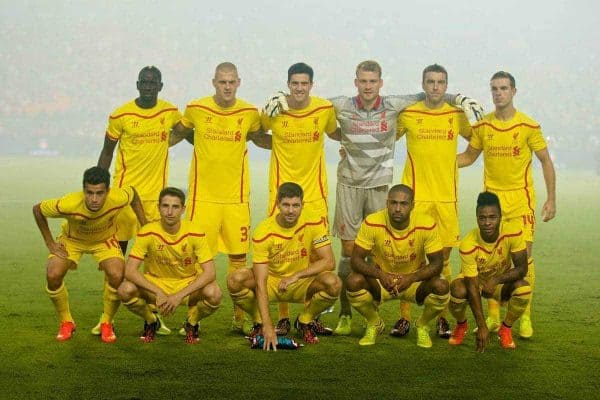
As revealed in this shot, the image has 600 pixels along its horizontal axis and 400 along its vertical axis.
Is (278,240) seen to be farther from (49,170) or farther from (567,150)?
(567,150)

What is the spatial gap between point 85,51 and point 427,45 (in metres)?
14.5

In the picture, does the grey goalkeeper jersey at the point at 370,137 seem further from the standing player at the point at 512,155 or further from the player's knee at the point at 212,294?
the player's knee at the point at 212,294

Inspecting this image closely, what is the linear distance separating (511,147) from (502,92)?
14.6 inches

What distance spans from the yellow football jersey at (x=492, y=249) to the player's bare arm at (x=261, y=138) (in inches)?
63.6

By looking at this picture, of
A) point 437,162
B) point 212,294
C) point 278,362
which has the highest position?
point 437,162

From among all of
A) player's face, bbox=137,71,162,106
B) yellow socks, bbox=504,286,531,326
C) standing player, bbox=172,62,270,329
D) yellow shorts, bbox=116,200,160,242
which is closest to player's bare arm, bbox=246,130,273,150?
standing player, bbox=172,62,270,329

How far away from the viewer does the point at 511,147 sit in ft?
21.4

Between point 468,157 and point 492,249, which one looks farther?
point 468,157

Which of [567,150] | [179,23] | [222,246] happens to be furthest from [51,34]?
[222,246]

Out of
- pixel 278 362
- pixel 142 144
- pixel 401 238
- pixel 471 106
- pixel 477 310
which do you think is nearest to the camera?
pixel 278 362

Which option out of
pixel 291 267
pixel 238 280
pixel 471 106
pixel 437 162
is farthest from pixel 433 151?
pixel 238 280

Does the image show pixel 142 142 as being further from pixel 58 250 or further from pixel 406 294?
pixel 406 294

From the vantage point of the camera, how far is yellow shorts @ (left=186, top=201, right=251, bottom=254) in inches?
257

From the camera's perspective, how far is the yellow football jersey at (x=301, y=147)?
257 inches
